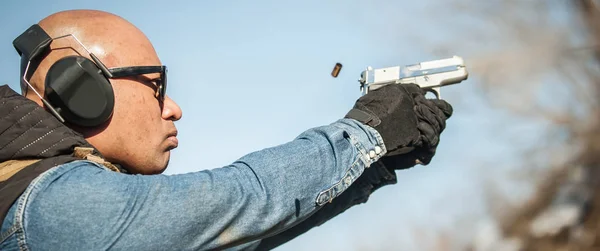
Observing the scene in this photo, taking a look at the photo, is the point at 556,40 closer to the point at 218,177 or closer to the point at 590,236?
the point at 590,236

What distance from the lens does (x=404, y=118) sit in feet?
8.38

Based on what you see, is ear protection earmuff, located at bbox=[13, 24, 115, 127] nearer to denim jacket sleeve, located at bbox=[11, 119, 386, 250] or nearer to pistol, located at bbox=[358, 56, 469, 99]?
denim jacket sleeve, located at bbox=[11, 119, 386, 250]

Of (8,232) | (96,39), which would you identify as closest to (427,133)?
(96,39)

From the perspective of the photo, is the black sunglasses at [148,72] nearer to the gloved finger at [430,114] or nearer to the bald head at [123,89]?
the bald head at [123,89]

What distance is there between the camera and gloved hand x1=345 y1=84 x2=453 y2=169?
2.48 m

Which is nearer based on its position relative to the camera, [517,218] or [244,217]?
[244,217]

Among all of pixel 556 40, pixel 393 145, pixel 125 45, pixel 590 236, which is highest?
pixel 556 40

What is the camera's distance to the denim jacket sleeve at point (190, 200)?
71.6 inches

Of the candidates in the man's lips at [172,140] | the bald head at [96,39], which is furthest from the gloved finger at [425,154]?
the bald head at [96,39]

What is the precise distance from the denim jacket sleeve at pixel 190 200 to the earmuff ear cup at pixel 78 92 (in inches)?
10.9

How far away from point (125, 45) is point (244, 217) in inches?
32.5

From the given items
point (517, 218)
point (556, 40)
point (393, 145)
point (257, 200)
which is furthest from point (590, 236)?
point (257, 200)

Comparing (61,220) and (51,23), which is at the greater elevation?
(51,23)

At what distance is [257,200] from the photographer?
79.6 inches
